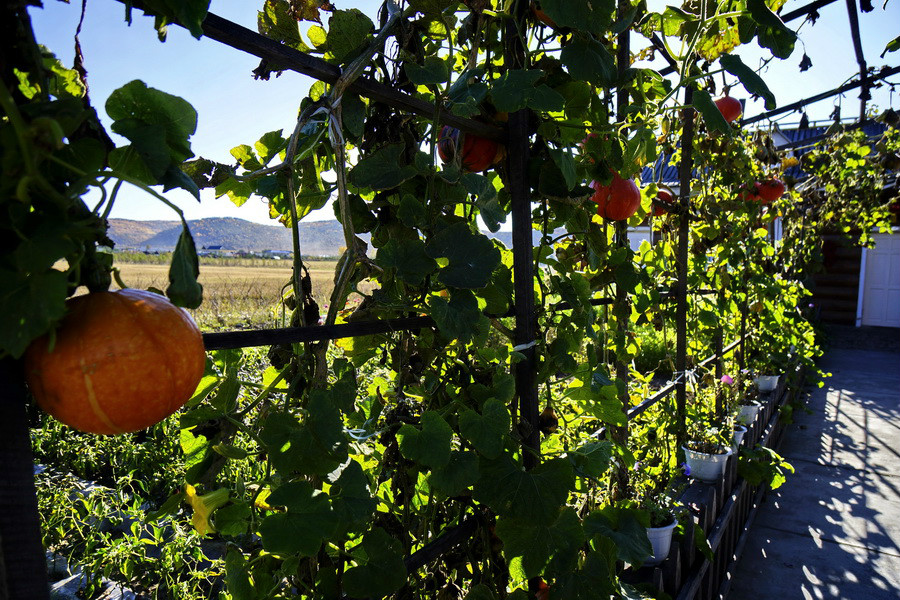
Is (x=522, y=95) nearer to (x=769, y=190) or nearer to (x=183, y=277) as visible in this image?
(x=183, y=277)

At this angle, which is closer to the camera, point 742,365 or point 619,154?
point 619,154

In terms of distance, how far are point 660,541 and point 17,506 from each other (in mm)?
1949

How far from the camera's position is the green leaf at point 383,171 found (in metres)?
0.84

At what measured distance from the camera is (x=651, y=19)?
55.7 inches

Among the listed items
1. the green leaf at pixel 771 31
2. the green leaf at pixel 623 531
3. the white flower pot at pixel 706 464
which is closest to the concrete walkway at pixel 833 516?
the white flower pot at pixel 706 464

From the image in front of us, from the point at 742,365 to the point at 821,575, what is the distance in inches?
64.9

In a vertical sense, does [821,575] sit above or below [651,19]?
below

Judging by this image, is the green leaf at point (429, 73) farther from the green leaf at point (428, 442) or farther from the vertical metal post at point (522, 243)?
the green leaf at point (428, 442)

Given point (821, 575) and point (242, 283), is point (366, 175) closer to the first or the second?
point (821, 575)

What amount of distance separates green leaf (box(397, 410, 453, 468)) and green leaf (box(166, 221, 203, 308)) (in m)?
0.45

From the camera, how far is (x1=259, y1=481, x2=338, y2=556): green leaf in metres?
0.67

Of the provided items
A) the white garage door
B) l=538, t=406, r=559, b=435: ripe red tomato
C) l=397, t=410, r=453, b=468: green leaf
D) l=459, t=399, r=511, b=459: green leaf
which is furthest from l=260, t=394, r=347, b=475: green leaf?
the white garage door

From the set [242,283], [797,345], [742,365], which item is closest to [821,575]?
[742,365]

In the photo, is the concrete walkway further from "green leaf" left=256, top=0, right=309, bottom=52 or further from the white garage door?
the white garage door
